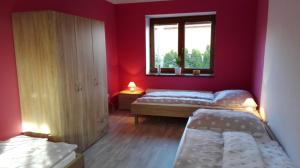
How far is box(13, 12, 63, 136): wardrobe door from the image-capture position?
2375 mm

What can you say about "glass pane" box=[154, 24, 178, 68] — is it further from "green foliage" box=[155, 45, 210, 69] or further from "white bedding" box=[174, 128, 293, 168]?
"white bedding" box=[174, 128, 293, 168]

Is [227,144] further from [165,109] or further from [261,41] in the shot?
[261,41]

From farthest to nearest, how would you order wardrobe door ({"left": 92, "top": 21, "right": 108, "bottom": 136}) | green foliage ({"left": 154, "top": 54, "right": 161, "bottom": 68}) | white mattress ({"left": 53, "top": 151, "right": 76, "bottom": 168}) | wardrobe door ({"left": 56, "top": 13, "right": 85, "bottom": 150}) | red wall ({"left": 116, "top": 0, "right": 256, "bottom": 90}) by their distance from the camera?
green foliage ({"left": 154, "top": 54, "right": 161, "bottom": 68}) < red wall ({"left": 116, "top": 0, "right": 256, "bottom": 90}) < wardrobe door ({"left": 92, "top": 21, "right": 108, "bottom": 136}) < wardrobe door ({"left": 56, "top": 13, "right": 85, "bottom": 150}) < white mattress ({"left": 53, "top": 151, "right": 76, "bottom": 168})

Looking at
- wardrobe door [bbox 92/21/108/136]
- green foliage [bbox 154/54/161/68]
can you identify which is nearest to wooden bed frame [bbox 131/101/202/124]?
wardrobe door [bbox 92/21/108/136]

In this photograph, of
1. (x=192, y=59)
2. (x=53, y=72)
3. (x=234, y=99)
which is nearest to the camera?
(x=53, y=72)

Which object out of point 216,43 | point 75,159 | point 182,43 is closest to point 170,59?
point 182,43

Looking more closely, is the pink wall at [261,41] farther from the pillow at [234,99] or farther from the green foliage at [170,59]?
the green foliage at [170,59]

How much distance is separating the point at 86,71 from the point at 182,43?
2.54 m

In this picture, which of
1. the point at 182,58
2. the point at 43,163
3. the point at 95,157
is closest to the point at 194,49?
the point at 182,58

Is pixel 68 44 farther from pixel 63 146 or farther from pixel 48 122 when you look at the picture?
pixel 63 146

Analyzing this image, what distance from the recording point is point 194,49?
476cm

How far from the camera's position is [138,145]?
3.12 meters

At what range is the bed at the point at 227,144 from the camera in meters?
1.70

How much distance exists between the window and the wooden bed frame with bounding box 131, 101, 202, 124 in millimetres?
1388
